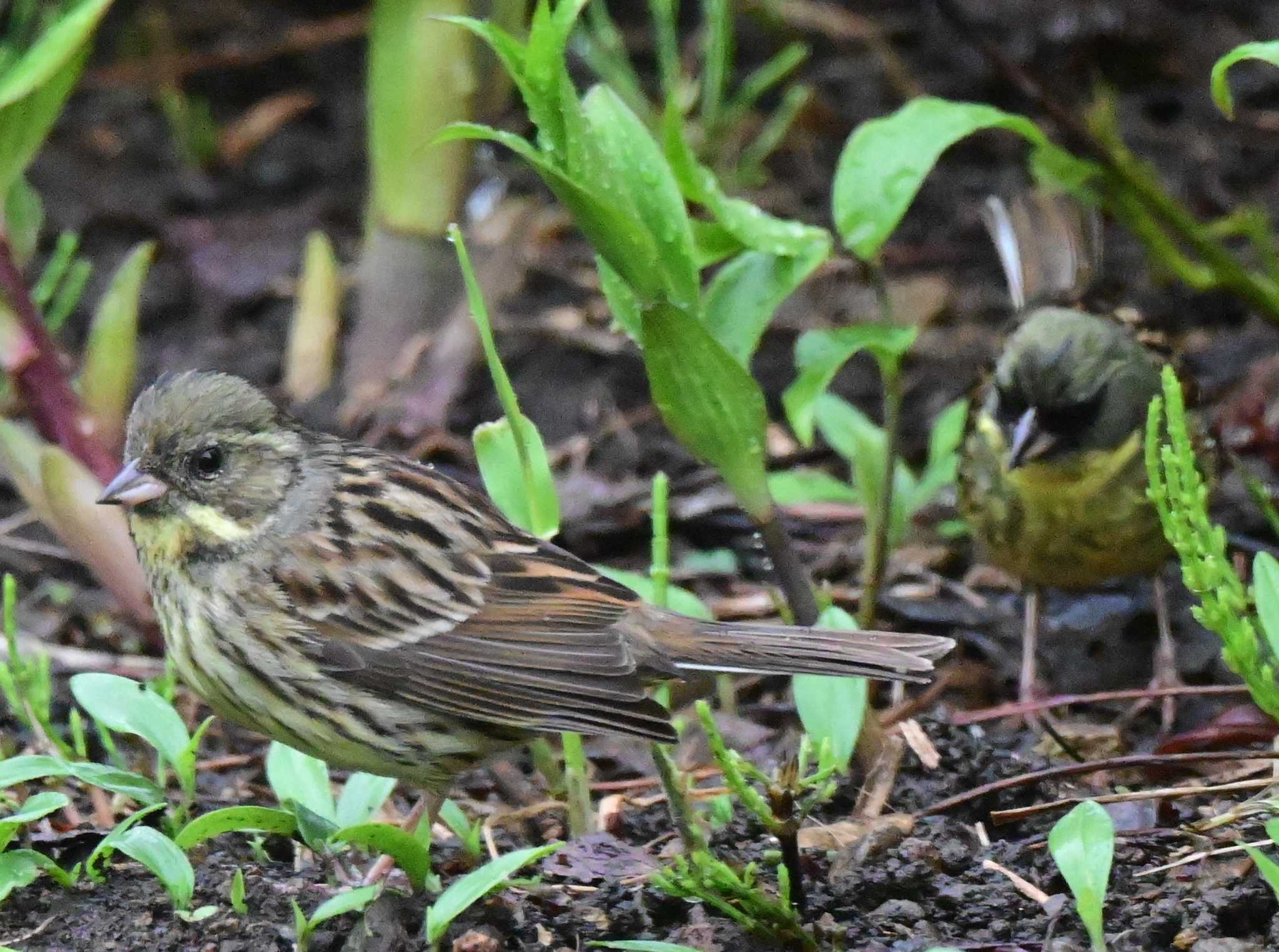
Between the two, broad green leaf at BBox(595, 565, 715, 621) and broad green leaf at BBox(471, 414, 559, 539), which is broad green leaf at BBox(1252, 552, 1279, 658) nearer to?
broad green leaf at BBox(595, 565, 715, 621)

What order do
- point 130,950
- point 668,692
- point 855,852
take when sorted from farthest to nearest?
point 668,692 → point 855,852 → point 130,950

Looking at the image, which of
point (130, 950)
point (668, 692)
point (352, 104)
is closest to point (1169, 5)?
point (352, 104)

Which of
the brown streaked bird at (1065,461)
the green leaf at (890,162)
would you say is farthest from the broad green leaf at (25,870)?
the brown streaked bird at (1065,461)

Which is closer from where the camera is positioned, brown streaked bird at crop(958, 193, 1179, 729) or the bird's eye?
the bird's eye

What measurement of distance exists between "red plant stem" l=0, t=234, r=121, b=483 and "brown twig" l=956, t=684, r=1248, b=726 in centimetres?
230

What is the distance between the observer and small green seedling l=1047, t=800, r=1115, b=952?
297cm

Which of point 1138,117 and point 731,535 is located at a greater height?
point 1138,117

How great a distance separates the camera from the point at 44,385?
15.7ft

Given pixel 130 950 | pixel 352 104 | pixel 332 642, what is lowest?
pixel 130 950

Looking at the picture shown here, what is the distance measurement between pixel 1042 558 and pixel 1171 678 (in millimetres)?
575

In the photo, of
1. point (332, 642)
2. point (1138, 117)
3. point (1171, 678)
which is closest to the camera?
point (332, 642)

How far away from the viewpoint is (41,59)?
14.4 ft

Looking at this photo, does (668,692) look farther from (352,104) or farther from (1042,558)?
(352,104)

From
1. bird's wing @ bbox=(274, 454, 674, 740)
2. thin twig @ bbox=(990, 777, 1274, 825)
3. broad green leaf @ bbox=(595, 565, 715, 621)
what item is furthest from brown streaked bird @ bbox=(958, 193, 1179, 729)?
bird's wing @ bbox=(274, 454, 674, 740)
